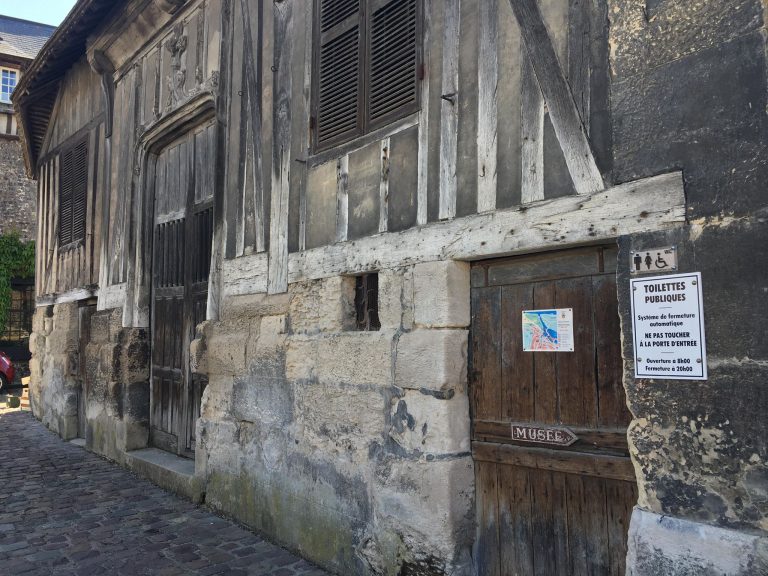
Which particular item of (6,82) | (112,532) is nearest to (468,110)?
(112,532)

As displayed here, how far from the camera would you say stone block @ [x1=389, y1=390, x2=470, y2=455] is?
305 centimetres

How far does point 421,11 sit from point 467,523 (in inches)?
105

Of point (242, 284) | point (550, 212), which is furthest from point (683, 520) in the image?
point (242, 284)

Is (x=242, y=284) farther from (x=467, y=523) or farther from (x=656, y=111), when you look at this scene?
(x=656, y=111)

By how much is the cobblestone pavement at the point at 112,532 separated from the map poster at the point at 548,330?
1948 millimetres

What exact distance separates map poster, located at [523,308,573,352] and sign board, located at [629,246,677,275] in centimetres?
46

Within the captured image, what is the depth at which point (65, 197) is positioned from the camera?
886 centimetres

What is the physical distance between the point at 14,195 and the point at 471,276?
1736cm

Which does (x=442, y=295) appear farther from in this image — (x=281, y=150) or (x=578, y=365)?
(x=281, y=150)

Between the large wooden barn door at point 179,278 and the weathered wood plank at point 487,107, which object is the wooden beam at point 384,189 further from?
the large wooden barn door at point 179,278

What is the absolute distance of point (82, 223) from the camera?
322 inches

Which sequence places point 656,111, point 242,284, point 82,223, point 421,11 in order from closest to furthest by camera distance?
point 656,111 < point 421,11 < point 242,284 < point 82,223

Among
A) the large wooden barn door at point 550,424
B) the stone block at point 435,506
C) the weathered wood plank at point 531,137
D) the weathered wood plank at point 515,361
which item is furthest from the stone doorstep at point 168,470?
the weathered wood plank at point 531,137

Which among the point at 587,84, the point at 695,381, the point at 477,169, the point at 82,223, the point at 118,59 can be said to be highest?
the point at 118,59
